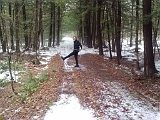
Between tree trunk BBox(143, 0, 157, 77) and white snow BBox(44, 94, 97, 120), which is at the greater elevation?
tree trunk BBox(143, 0, 157, 77)

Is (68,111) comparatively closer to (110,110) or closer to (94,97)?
(110,110)

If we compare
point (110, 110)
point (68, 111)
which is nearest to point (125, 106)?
point (110, 110)

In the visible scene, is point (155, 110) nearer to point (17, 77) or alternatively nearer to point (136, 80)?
point (136, 80)

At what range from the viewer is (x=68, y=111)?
12203mm

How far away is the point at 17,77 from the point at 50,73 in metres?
2.60

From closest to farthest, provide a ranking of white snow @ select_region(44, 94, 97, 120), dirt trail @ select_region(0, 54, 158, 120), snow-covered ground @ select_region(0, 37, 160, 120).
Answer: white snow @ select_region(44, 94, 97, 120)
snow-covered ground @ select_region(0, 37, 160, 120)
dirt trail @ select_region(0, 54, 158, 120)

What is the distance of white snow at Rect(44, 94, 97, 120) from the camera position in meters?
11.6

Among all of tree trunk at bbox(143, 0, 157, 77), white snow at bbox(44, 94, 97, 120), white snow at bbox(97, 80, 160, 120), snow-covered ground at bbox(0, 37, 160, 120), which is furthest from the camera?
tree trunk at bbox(143, 0, 157, 77)

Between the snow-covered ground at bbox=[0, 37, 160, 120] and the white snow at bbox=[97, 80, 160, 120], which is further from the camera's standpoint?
the white snow at bbox=[97, 80, 160, 120]

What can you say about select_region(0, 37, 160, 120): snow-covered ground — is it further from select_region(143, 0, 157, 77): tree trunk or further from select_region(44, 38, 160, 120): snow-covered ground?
select_region(143, 0, 157, 77): tree trunk

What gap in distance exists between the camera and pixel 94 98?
14312 mm

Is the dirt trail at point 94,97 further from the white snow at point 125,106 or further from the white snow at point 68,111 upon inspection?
the white snow at point 68,111

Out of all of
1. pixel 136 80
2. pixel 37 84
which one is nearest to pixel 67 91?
pixel 37 84

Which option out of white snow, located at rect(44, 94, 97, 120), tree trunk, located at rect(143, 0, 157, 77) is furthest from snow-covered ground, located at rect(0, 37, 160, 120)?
tree trunk, located at rect(143, 0, 157, 77)
